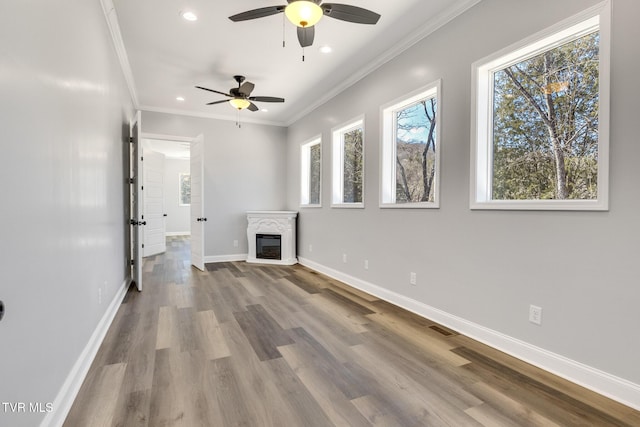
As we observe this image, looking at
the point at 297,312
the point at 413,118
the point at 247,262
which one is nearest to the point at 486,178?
the point at 413,118

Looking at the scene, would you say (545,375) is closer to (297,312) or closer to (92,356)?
(297,312)

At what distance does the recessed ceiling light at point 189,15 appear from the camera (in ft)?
9.90

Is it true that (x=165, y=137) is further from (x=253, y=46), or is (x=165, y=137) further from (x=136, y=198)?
(x=253, y=46)

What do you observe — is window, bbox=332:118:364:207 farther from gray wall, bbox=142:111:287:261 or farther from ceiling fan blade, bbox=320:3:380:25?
gray wall, bbox=142:111:287:261

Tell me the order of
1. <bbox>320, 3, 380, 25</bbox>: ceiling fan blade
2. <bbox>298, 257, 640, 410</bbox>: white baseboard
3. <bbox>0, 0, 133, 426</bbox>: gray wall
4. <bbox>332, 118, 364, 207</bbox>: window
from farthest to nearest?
<bbox>332, 118, 364, 207</bbox>: window
<bbox>320, 3, 380, 25</bbox>: ceiling fan blade
<bbox>298, 257, 640, 410</bbox>: white baseboard
<bbox>0, 0, 133, 426</bbox>: gray wall

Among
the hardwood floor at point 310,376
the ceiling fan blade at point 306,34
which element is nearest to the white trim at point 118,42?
the ceiling fan blade at point 306,34

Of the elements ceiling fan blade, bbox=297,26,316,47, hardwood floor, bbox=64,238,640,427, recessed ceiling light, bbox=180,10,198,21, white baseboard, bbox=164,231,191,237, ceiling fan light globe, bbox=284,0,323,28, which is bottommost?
hardwood floor, bbox=64,238,640,427

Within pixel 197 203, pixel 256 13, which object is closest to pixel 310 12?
pixel 256 13

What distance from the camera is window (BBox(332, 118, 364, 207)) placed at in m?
4.61

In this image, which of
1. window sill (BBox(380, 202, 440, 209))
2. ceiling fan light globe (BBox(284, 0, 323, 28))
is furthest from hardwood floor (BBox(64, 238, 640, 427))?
ceiling fan light globe (BBox(284, 0, 323, 28))

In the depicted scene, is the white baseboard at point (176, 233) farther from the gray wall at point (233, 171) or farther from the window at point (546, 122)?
the window at point (546, 122)

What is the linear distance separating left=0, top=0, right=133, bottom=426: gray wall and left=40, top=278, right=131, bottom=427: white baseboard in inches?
2.2

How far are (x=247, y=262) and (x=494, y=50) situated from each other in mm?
5241

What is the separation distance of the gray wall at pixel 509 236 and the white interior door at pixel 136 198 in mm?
2933
